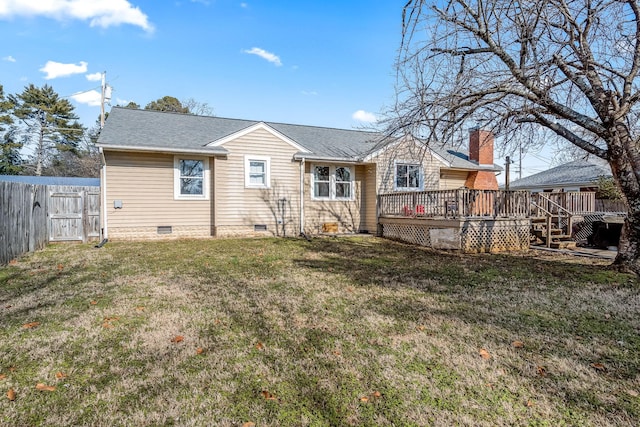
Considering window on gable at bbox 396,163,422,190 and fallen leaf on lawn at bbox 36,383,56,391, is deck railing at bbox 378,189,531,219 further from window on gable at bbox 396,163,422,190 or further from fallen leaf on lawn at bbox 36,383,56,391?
fallen leaf on lawn at bbox 36,383,56,391

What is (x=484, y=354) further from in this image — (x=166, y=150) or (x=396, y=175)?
(x=396, y=175)

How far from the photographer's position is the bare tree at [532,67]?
6695mm

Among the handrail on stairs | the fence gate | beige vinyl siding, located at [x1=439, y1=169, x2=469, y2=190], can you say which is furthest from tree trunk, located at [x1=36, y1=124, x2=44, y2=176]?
the handrail on stairs

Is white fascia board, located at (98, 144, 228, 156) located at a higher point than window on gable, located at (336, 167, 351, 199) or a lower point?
higher

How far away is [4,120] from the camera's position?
1237 inches

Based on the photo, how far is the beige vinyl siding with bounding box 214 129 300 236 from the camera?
12258 mm

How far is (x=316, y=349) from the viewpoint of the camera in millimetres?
3326

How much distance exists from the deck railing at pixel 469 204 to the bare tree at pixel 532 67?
10.1ft

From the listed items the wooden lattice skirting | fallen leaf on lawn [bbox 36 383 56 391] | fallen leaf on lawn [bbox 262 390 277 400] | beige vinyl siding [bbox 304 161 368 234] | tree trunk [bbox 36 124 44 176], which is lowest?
fallen leaf on lawn [bbox 262 390 277 400]

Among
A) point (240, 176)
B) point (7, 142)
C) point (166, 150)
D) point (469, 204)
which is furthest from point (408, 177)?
point (7, 142)

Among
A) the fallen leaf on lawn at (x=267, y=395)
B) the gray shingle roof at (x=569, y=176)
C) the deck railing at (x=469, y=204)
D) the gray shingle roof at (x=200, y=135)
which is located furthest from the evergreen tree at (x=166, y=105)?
the fallen leaf on lawn at (x=267, y=395)

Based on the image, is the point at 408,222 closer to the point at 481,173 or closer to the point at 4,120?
the point at 481,173

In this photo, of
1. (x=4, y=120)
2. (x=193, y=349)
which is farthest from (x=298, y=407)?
(x=4, y=120)

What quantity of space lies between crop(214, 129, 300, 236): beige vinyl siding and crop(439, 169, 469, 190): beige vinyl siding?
23.0 ft
